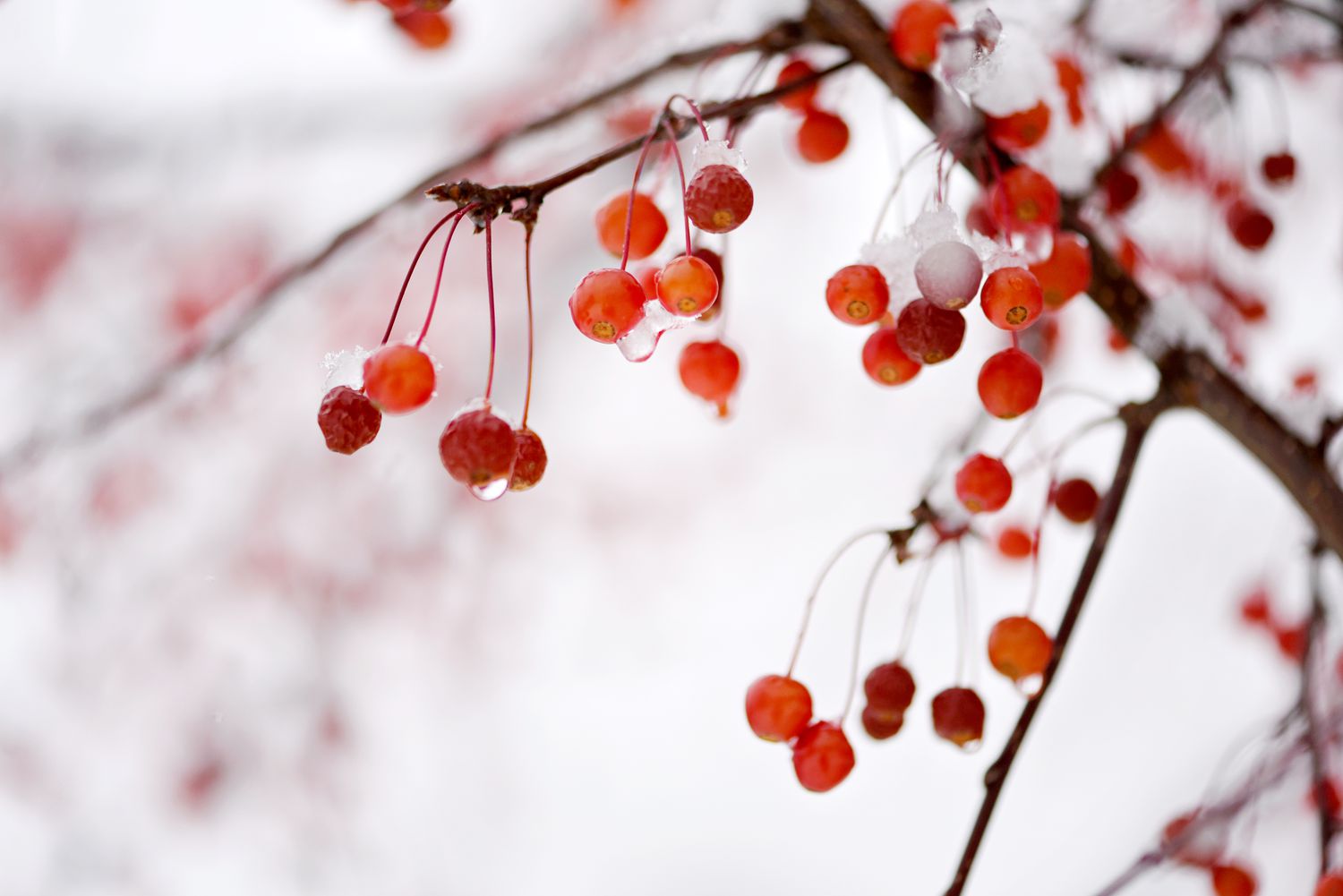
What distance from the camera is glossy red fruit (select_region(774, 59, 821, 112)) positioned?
778 mm

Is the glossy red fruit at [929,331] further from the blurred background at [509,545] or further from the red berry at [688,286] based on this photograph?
the blurred background at [509,545]

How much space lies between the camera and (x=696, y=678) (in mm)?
2461

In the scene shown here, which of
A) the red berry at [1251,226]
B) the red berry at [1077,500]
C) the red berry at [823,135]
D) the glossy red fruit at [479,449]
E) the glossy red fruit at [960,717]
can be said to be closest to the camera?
the glossy red fruit at [479,449]

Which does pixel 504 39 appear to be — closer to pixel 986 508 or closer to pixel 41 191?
pixel 41 191

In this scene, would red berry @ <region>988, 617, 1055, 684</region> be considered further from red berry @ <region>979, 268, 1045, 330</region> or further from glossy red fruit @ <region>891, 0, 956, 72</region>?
glossy red fruit @ <region>891, 0, 956, 72</region>

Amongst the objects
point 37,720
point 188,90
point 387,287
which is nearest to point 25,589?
point 37,720

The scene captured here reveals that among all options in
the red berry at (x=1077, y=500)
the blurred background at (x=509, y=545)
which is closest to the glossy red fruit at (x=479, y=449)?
the red berry at (x=1077, y=500)

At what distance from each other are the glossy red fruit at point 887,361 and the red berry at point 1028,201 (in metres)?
0.11

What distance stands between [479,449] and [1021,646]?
1.44 ft

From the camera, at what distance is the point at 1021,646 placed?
0.70 meters

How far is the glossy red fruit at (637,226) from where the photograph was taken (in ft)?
1.96

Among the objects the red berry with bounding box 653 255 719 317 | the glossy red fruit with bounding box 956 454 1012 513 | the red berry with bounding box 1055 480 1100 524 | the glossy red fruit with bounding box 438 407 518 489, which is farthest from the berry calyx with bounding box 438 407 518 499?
the red berry with bounding box 1055 480 1100 524

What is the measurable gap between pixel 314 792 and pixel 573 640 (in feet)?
2.48

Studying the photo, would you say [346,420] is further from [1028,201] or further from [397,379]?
[1028,201]
